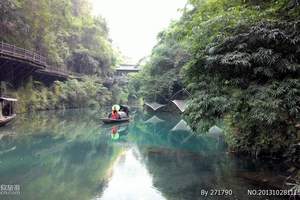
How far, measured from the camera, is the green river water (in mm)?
6492

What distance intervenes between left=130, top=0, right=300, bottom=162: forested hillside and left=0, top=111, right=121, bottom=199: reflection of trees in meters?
3.21

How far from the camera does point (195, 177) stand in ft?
24.8

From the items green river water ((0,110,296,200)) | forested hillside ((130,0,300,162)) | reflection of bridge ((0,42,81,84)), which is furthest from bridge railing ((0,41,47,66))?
forested hillside ((130,0,300,162))

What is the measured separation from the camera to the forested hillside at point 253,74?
6508 millimetres

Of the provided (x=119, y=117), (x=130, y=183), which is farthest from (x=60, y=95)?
(x=130, y=183)

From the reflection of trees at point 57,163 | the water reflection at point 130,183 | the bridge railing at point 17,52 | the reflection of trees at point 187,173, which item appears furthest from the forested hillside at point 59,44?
the reflection of trees at point 187,173

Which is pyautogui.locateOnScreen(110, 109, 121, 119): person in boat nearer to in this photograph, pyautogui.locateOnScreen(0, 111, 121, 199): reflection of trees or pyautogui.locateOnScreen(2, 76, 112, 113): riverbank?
pyautogui.locateOnScreen(0, 111, 121, 199): reflection of trees

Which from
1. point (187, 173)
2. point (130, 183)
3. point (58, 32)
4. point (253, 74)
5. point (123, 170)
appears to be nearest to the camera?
point (253, 74)

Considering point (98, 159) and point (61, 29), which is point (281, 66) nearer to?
point (98, 159)

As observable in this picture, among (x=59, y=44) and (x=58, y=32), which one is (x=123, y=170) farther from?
(x=59, y=44)

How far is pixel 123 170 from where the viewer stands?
8.72 meters

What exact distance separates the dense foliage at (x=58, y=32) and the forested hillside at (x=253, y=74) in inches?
699

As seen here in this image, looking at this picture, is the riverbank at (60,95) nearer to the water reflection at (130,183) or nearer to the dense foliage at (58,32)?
the dense foliage at (58,32)

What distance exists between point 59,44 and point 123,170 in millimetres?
29053
